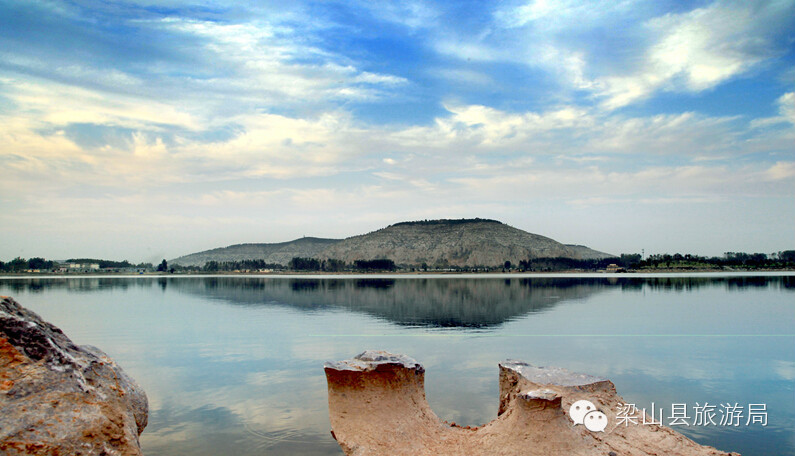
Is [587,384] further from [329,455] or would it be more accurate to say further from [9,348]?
[9,348]

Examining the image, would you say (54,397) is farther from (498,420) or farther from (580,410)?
(580,410)

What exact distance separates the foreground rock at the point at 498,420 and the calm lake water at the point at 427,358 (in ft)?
4.52

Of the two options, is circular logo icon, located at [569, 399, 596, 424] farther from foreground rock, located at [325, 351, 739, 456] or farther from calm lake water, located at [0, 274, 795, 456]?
calm lake water, located at [0, 274, 795, 456]

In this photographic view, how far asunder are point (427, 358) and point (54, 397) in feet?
44.5

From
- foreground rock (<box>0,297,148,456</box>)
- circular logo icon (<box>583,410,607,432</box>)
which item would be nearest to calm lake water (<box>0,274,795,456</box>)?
circular logo icon (<box>583,410,607,432</box>)

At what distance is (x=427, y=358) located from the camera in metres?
17.9

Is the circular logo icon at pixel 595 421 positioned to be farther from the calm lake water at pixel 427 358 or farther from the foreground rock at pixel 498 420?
the calm lake water at pixel 427 358

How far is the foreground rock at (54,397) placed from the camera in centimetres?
512

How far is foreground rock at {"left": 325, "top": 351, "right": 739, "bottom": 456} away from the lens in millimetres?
7246

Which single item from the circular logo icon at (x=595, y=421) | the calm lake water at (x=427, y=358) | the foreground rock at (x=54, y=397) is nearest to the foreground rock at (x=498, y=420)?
the circular logo icon at (x=595, y=421)

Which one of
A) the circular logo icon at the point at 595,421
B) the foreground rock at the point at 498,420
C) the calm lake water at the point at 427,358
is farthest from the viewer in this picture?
the calm lake water at the point at 427,358

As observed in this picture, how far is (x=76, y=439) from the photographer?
5.33m

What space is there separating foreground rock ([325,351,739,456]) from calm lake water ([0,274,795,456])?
1.38 meters

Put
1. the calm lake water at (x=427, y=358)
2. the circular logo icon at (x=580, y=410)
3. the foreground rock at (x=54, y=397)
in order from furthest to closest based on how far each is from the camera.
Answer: the calm lake water at (x=427, y=358), the circular logo icon at (x=580, y=410), the foreground rock at (x=54, y=397)
